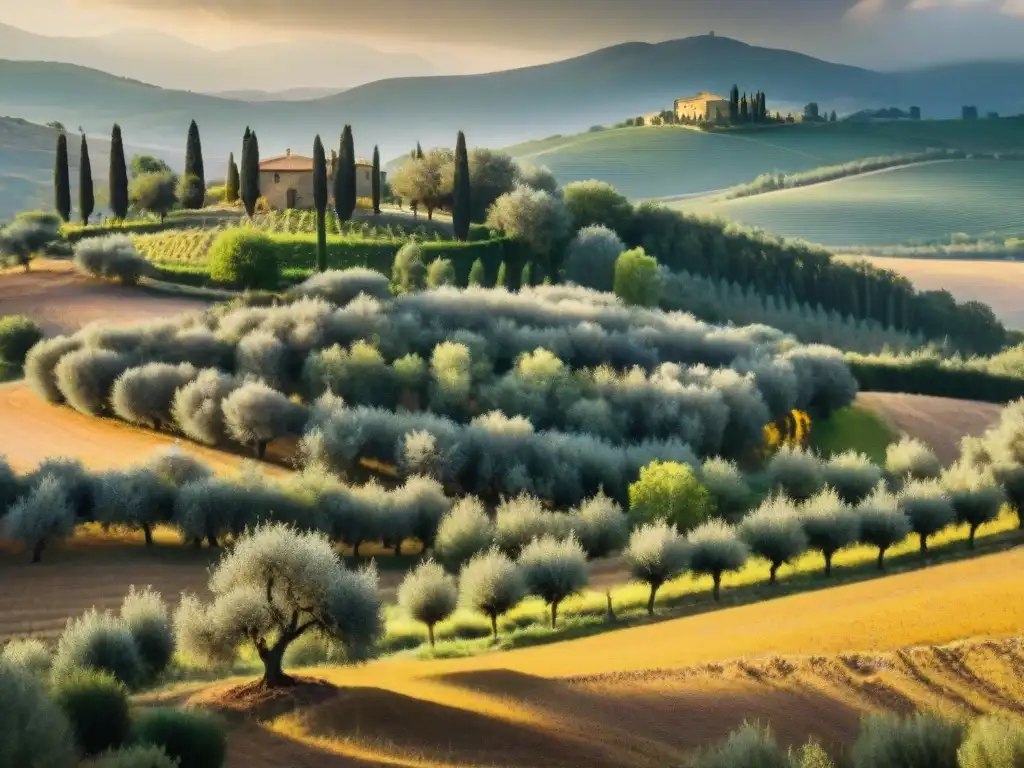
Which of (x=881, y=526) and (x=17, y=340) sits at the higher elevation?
(x=17, y=340)

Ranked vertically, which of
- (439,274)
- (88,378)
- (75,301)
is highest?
(439,274)

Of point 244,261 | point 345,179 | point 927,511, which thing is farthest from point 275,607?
point 345,179

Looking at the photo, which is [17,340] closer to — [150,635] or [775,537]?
[775,537]

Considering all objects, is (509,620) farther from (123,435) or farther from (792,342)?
(792,342)

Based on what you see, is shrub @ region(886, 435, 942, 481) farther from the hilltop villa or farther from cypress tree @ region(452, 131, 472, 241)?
the hilltop villa

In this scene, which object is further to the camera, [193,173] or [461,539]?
[193,173]

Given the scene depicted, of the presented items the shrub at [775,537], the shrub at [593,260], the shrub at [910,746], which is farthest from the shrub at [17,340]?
the shrub at [910,746]

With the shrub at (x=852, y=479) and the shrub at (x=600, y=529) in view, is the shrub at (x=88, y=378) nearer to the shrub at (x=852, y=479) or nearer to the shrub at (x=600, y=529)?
the shrub at (x=600, y=529)
